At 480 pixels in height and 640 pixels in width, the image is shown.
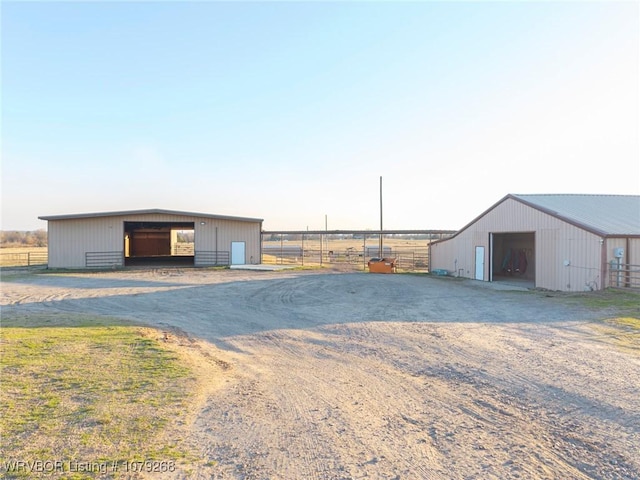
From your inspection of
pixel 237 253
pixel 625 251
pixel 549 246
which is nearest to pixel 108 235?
pixel 237 253

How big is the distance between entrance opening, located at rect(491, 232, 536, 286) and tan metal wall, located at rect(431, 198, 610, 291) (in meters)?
2.66

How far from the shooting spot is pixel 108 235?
30688 mm

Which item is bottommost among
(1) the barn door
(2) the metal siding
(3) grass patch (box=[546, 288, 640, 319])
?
(3) grass patch (box=[546, 288, 640, 319])

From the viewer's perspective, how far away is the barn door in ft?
76.7

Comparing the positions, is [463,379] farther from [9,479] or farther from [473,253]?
[473,253]

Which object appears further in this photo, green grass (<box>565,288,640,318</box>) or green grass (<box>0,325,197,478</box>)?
green grass (<box>565,288,640,318</box>)

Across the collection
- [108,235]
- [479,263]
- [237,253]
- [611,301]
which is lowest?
[611,301]

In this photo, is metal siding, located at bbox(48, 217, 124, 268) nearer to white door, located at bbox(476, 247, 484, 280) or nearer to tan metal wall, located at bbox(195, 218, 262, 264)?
tan metal wall, located at bbox(195, 218, 262, 264)

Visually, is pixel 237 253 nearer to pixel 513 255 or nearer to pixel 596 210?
pixel 513 255

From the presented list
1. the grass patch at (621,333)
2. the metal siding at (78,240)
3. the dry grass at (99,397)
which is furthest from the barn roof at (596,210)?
the metal siding at (78,240)

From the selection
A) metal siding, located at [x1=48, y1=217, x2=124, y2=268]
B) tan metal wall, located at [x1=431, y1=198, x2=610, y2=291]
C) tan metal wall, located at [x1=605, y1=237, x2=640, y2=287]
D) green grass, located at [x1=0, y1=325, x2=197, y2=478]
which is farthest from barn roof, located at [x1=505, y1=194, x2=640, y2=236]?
metal siding, located at [x1=48, y1=217, x2=124, y2=268]

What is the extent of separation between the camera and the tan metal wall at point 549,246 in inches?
656

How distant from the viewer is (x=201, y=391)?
5.66 meters

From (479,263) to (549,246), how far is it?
5149 millimetres
